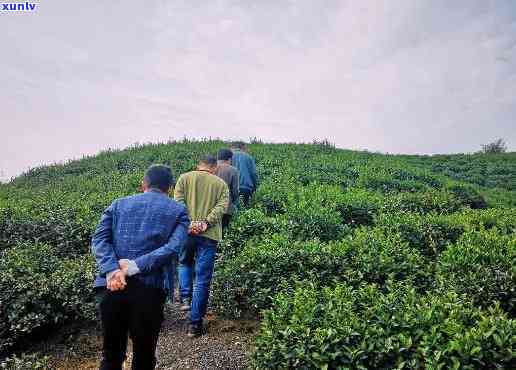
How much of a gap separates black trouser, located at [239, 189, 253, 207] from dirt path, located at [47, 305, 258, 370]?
4208 millimetres

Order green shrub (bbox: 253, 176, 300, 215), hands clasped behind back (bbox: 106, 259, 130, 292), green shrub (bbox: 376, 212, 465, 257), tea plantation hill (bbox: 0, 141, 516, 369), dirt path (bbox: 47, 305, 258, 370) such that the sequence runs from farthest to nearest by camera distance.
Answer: green shrub (bbox: 253, 176, 300, 215) → green shrub (bbox: 376, 212, 465, 257) → dirt path (bbox: 47, 305, 258, 370) → tea plantation hill (bbox: 0, 141, 516, 369) → hands clasped behind back (bbox: 106, 259, 130, 292)

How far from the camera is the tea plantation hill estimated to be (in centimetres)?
400

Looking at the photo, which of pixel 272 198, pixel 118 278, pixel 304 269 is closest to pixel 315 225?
pixel 304 269

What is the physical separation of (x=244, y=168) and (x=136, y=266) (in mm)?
6410

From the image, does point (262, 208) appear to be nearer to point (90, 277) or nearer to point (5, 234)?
point (90, 277)

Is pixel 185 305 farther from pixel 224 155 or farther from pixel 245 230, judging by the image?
pixel 224 155

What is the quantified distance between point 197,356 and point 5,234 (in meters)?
6.00

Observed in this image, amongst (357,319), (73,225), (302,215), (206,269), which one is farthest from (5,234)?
(357,319)

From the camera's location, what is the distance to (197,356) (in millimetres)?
5438

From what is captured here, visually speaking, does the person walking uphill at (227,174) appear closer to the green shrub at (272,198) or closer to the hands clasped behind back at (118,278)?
the green shrub at (272,198)

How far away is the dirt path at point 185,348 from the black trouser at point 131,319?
5.08ft

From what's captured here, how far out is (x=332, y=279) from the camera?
6.41 meters

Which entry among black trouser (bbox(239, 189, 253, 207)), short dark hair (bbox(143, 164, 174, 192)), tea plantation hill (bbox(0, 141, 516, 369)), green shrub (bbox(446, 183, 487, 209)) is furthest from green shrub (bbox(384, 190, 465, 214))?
short dark hair (bbox(143, 164, 174, 192))

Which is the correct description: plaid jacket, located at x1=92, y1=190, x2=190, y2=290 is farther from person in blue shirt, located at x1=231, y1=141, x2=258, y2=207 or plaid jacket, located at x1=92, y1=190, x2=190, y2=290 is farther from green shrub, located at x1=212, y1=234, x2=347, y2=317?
person in blue shirt, located at x1=231, y1=141, x2=258, y2=207
